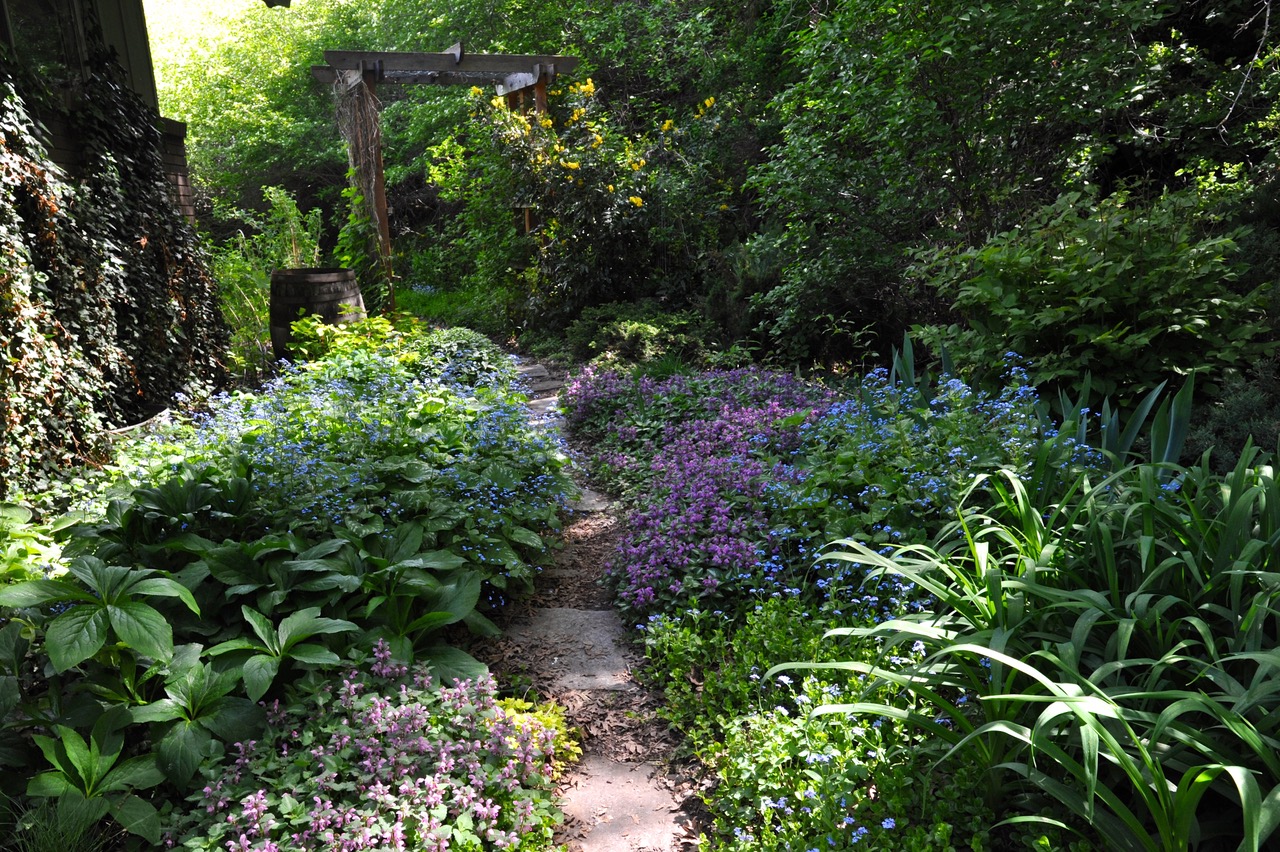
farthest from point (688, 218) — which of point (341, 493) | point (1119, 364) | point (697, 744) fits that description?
point (697, 744)

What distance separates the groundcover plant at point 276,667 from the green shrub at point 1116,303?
7.79 feet

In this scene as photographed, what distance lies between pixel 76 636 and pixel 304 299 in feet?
16.8

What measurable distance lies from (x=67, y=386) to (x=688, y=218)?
6.00 meters

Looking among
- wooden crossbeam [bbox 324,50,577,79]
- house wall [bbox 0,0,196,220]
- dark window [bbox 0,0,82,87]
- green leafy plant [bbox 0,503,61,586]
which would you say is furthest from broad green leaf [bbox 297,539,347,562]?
wooden crossbeam [bbox 324,50,577,79]

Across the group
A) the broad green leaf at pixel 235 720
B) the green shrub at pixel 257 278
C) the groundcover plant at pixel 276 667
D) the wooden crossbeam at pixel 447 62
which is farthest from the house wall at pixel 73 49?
the broad green leaf at pixel 235 720

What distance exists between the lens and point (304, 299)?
6.63 meters

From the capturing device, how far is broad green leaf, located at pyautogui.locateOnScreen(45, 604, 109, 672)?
1.88 metres

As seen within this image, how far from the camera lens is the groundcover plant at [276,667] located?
1892 millimetres

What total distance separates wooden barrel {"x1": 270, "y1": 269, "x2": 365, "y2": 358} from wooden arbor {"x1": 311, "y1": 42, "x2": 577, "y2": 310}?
2.24 meters

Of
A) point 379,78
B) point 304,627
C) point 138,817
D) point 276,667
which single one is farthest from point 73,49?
point 138,817

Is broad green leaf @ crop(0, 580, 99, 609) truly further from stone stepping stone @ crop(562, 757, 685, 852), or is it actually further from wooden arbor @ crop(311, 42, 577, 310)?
wooden arbor @ crop(311, 42, 577, 310)

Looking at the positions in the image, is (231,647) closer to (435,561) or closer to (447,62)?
(435,561)

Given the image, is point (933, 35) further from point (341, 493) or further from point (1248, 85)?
point (341, 493)

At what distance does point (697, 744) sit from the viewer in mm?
2273
